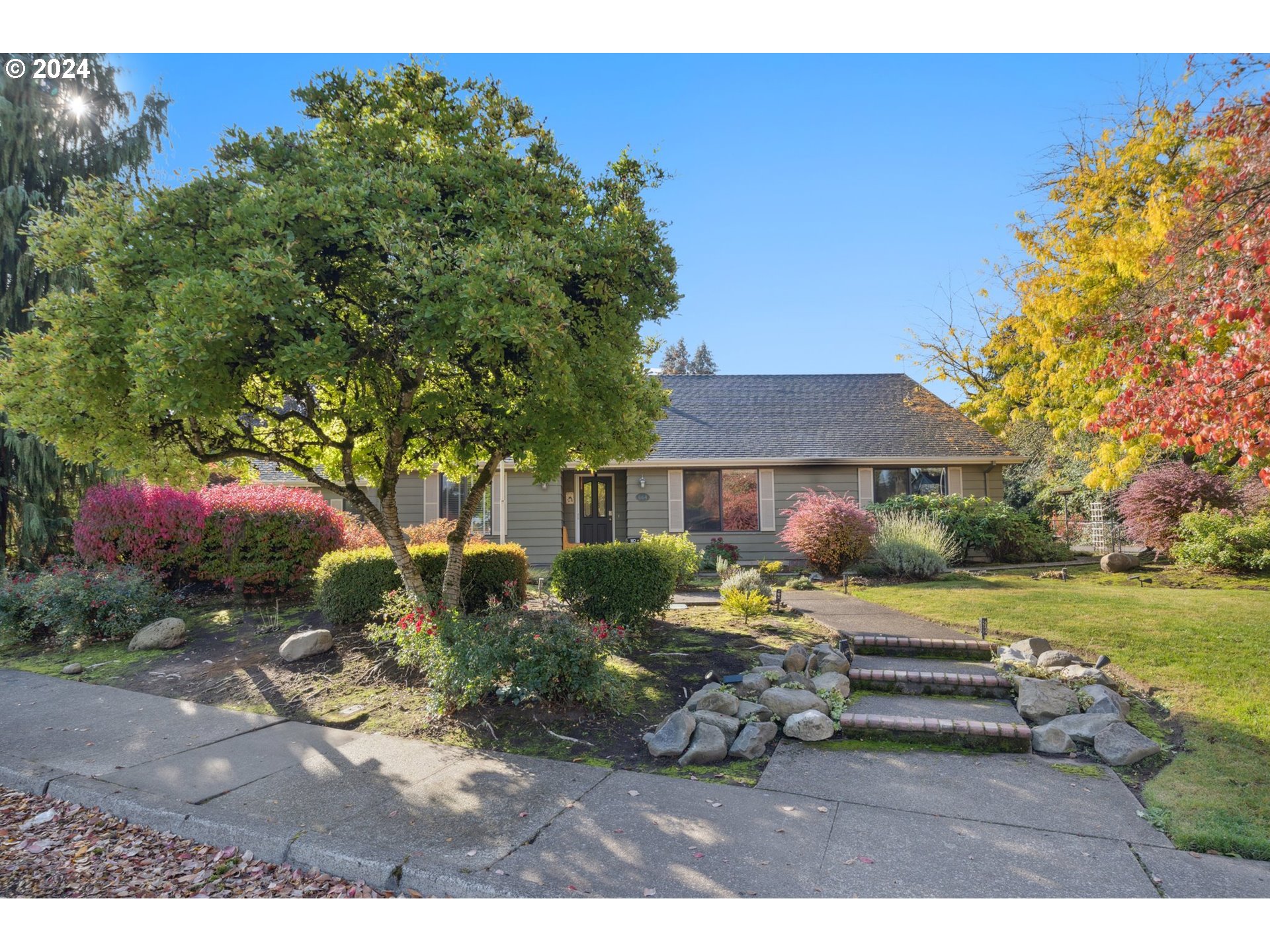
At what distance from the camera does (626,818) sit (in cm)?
342

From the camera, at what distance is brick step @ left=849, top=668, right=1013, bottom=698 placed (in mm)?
5488

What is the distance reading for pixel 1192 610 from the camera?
8398 millimetres

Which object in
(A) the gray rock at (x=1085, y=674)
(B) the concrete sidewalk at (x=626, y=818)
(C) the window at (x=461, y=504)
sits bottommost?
(B) the concrete sidewalk at (x=626, y=818)

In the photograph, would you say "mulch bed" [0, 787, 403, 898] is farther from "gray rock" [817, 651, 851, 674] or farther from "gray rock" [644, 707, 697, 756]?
"gray rock" [817, 651, 851, 674]

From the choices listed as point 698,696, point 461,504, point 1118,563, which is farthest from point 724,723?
point 461,504

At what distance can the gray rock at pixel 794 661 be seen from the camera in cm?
582

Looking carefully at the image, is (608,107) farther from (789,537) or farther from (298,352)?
(789,537)

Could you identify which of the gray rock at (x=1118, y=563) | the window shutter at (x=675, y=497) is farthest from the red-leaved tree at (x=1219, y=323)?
the window shutter at (x=675, y=497)

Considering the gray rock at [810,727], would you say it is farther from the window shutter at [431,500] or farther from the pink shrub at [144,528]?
the window shutter at [431,500]

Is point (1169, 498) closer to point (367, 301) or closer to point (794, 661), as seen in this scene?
point (794, 661)

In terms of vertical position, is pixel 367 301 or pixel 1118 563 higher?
pixel 367 301

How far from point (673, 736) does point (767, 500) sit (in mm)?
Answer: 11881

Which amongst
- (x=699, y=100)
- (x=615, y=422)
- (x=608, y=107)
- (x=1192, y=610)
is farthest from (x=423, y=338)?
(x=1192, y=610)

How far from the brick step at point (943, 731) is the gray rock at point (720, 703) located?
73 centimetres
